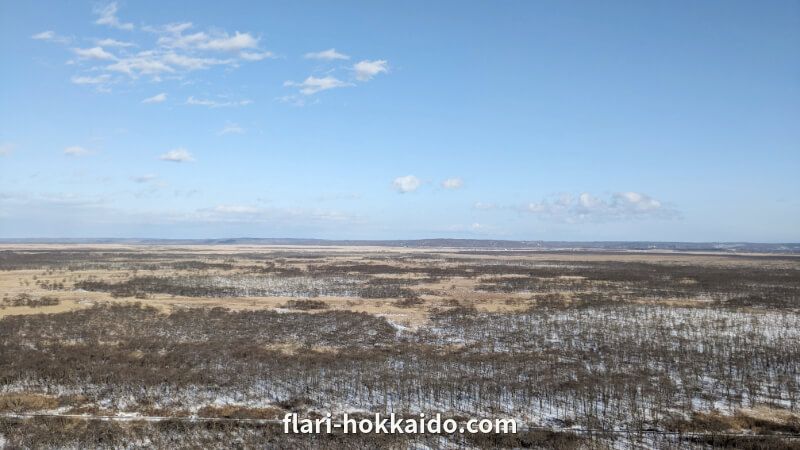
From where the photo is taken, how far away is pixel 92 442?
34.7 ft

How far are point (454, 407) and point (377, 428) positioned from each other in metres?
2.39

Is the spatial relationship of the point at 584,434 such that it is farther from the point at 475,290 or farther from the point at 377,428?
the point at 475,290

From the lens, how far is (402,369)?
16234 millimetres

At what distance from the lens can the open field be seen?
11.2 meters

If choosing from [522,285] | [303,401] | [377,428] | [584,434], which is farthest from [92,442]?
[522,285]

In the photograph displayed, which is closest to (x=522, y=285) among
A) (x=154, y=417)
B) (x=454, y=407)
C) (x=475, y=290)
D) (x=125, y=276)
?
(x=475, y=290)

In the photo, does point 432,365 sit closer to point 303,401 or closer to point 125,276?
point 303,401

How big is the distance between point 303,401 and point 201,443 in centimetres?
314

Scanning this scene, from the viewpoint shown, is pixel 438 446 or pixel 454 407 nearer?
pixel 438 446

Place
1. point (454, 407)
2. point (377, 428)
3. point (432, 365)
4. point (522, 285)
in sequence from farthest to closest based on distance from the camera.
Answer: point (522, 285)
point (432, 365)
point (454, 407)
point (377, 428)

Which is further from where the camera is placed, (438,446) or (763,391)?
(763,391)

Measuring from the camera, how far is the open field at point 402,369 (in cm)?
1122

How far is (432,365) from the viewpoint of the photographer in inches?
657

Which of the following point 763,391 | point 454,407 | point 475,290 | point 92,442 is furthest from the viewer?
point 475,290
